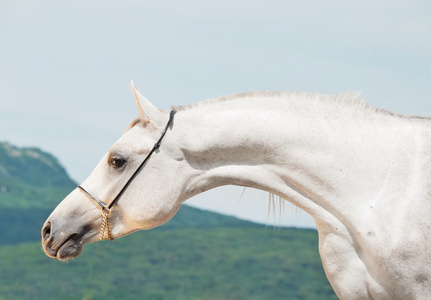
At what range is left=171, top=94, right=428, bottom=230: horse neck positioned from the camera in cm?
327

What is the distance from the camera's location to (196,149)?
11.5 feet

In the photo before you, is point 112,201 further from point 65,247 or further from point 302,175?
point 302,175

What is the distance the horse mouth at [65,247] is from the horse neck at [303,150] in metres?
0.94

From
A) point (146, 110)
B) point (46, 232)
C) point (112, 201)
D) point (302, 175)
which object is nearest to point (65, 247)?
point (46, 232)

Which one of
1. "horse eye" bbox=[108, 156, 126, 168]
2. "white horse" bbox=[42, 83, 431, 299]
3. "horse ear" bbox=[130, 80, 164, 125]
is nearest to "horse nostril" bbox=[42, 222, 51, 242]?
"white horse" bbox=[42, 83, 431, 299]

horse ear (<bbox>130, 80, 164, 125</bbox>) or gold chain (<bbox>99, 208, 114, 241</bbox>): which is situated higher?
horse ear (<bbox>130, 80, 164, 125</bbox>)

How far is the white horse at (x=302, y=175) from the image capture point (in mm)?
3109

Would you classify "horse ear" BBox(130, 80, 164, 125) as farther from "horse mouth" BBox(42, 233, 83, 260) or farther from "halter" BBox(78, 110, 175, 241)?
"horse mouth" BBox(42, 233, 83, 260)

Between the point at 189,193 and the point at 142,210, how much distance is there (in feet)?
1.10

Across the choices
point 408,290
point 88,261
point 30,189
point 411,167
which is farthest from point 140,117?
point 30,189

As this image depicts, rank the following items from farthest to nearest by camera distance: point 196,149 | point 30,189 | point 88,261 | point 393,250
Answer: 1. point 30,189
2. point 88,261
3. point 196,149
4. point 393,250

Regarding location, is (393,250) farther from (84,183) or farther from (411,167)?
(84,183)

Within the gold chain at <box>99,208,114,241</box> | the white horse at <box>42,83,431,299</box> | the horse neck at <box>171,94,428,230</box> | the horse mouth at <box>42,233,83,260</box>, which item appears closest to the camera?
the white horse at <box>42,83,431,299</box>

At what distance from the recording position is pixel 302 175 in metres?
3.37
